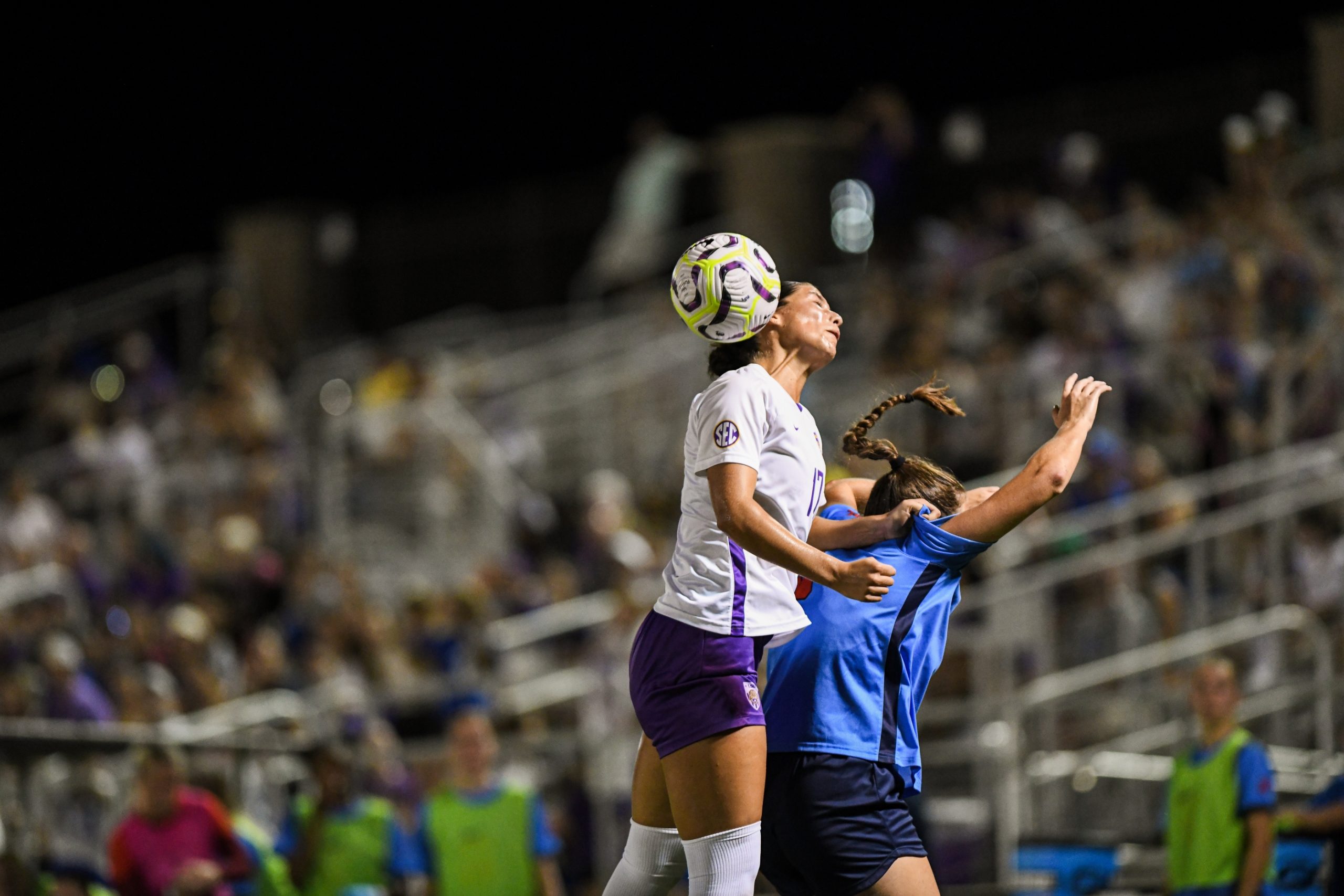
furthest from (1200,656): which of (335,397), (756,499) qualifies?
(335,397)

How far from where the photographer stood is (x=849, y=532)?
15.9 feet

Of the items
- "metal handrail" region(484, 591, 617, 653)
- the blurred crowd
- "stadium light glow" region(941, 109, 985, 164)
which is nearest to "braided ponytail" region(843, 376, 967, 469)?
the blurred crowd

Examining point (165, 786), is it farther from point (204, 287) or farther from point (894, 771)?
point (204, 287)

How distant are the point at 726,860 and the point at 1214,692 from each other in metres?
3.31

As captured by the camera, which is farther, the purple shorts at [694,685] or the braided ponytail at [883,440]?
the braided ponytail at [883,440]

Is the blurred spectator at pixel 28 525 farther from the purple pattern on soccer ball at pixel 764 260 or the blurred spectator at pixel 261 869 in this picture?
the purple pattern on soccer ball at pixel 764 260

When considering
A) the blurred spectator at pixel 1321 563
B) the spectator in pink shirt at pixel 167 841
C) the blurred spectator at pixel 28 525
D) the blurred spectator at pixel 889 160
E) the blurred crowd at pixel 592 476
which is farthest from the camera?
the blurred spectator at pixel 889 160

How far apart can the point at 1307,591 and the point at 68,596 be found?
31.1ft

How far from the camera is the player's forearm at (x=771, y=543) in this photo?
4.38 metres

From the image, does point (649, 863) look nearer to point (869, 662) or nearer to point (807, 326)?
point (869, 662)

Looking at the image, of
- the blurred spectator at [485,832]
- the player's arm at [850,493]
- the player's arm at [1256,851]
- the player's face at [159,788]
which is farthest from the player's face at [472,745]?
the player's arm at [850,493]

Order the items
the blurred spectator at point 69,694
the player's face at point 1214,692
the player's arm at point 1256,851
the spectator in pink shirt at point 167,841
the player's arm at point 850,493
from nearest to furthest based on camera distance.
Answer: the player's arm at point 850,493 < the player's arm at point 1256,851 < the player's face at point 1214,692 < the spectator in pink shirt at point 167,841 < the blurred spectator at point 69,694

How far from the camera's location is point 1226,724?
7.27 meters

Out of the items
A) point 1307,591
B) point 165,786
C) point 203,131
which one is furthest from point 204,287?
point 1307,591
